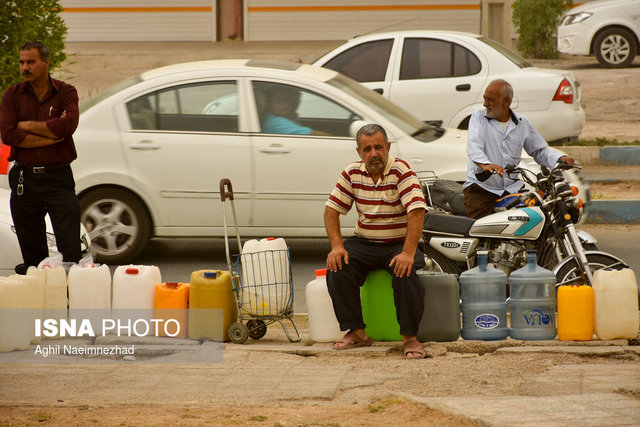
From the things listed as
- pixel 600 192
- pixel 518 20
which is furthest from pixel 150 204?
pixel 518 20

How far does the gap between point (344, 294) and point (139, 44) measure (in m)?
21.1

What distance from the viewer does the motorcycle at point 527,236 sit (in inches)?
280

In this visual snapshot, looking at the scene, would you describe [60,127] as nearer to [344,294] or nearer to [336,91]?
[344,294]

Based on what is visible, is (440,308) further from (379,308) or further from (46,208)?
(46,208)

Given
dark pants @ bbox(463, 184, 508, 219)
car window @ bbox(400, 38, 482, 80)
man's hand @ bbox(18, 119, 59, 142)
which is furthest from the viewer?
car window @ bbox(400, 38, 482, 80)

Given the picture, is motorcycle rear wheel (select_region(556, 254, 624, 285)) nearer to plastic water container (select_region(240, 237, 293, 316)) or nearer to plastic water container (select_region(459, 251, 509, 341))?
plastic water container (select_region(459, 251, 509, 341))

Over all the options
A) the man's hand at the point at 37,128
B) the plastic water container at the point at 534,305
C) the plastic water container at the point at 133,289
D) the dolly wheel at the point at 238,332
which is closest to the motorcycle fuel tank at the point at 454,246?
the plastic water container at the point at 534,305

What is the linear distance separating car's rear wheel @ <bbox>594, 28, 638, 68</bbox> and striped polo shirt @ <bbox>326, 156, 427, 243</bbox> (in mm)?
14920

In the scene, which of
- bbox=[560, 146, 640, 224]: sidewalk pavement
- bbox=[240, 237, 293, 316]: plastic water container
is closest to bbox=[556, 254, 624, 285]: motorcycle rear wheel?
bbox=[240, 237, 293, 316]: plastic water container

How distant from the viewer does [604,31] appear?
66.5 feet

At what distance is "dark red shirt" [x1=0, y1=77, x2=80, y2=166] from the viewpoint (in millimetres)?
7180

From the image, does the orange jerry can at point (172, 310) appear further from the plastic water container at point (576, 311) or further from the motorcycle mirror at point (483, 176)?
the plastic water container at point (576, 311)

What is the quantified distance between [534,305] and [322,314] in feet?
4.36

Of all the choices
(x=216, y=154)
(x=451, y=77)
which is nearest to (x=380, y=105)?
(x=216, y=154)
